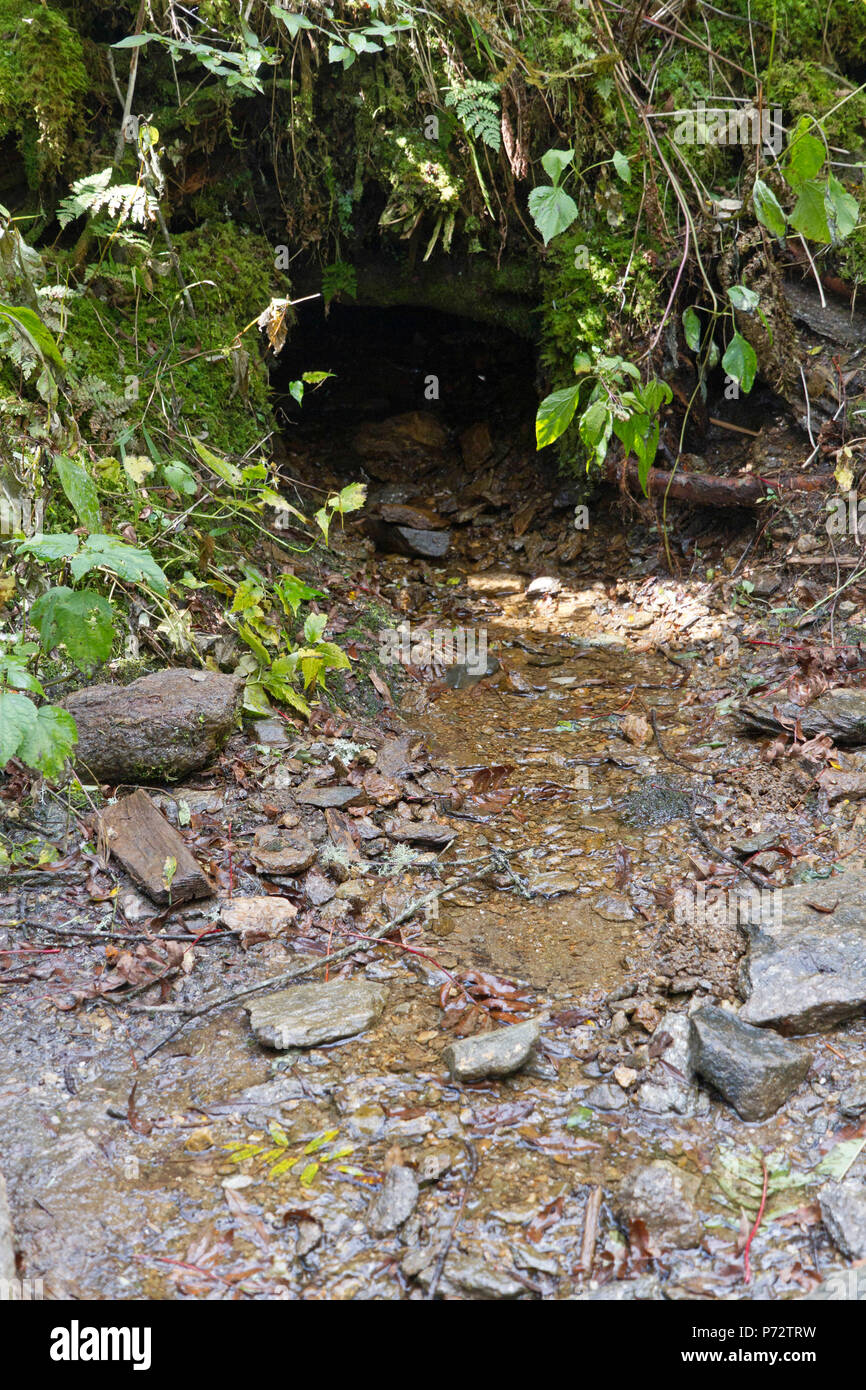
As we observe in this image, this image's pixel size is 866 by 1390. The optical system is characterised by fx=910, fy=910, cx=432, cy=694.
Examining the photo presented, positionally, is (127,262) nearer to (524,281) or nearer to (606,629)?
(524,281)

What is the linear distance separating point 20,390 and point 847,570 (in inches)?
153

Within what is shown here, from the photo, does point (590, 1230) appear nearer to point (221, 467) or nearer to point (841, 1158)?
point (841, 1158)

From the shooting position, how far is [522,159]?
4766 millimetres

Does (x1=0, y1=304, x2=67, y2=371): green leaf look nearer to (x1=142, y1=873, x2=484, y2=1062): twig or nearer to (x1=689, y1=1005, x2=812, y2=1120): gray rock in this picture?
(x1=142, y1=873, x2=484, y2=1062): twig

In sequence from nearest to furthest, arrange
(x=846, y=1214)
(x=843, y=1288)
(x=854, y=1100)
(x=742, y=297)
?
(x=843, y=1288), (x=846, y=1214), (x=854, y=1100), (x=742, y=297)

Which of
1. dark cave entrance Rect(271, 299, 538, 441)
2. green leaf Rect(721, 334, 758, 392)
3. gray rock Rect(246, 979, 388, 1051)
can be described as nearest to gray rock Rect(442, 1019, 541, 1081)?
gray rock Rect(246, 979, 388, 1051)

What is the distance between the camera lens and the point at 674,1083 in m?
2.31

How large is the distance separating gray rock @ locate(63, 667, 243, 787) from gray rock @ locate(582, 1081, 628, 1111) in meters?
1.88

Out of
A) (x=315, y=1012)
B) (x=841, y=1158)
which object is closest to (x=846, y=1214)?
(x=841, y=1158)

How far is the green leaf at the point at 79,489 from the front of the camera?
9.83ft

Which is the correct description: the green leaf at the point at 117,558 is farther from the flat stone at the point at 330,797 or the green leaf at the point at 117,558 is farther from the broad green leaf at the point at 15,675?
the flat stone at the point at 330,797

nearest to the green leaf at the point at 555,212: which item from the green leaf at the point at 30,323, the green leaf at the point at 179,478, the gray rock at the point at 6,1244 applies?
the green leaf at the point at 179,478

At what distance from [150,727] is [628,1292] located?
7.65ft
